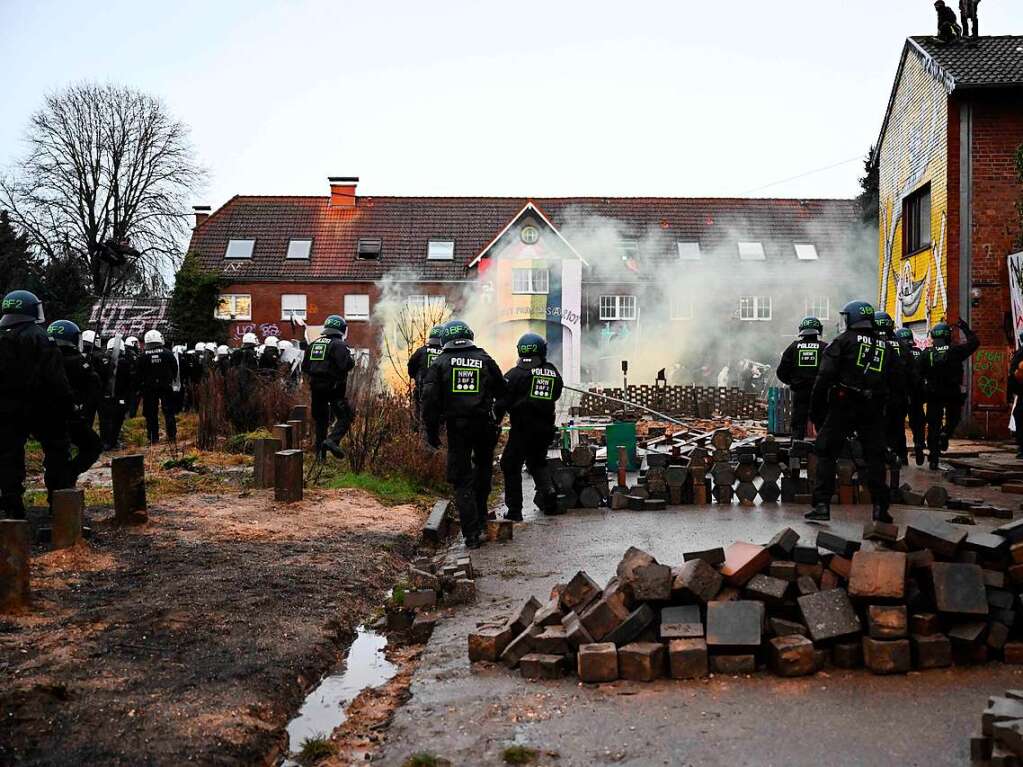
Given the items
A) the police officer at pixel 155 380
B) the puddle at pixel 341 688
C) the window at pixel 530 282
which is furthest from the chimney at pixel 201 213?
the puddle at pixel 341 688

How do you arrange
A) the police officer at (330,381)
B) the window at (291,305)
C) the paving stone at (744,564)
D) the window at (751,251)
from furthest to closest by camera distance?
the window at (291,305), the window at (751,251), the police officer at (330,381), the paving stone at (744,564)

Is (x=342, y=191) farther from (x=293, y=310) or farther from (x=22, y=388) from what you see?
(x=22, y=388)

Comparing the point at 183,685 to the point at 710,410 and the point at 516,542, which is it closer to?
the point at 516,542

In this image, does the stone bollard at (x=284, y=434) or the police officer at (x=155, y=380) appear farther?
the police officer at (x=155, y=380)

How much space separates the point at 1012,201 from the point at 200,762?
19.5 m

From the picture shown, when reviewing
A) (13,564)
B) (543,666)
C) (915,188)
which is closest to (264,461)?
(13,564)

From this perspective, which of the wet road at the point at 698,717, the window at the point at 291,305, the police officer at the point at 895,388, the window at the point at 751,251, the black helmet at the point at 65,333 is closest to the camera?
the wet road at the point at 698,717

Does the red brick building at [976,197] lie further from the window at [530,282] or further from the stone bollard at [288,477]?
the window at [530,282]

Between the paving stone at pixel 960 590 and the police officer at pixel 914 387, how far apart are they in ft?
26.0

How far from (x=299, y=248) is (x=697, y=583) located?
42.9 metres

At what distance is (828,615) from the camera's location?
5.25m

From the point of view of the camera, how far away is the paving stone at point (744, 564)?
545cm

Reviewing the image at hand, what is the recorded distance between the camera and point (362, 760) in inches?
175

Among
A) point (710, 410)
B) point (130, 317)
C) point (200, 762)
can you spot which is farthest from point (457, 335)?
point (130, 317)
